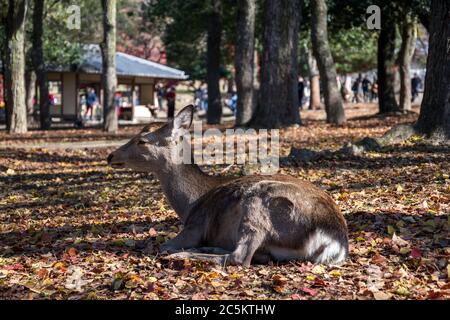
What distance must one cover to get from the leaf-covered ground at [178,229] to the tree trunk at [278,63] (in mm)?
6691

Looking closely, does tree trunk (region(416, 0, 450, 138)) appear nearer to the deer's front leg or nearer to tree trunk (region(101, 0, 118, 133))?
the deer's front leg

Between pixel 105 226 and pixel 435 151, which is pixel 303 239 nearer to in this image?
pixel 105 226

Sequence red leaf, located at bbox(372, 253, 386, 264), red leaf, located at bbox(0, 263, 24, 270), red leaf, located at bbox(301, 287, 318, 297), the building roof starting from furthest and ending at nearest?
the building roof → red leaf, located at bbox(0, 263, 24, 270) → red leaf, located at bbox(372, 253, 386, 264) → red leaf, located at bbox(301, 287, 318, 297)

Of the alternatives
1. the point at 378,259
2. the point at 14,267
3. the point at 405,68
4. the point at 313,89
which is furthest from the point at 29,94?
the point at 378,259

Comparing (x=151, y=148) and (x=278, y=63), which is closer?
(x=151, y=148)

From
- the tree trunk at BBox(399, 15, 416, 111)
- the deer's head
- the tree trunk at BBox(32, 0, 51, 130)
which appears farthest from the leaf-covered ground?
the tree trunk at BBox(399, 15, 416, 111)

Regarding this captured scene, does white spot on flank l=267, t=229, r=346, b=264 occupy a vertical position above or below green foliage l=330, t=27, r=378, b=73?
below

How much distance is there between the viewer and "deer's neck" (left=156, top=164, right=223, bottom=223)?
7.48 m

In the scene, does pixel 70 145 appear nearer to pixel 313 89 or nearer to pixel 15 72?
pixel 15 72

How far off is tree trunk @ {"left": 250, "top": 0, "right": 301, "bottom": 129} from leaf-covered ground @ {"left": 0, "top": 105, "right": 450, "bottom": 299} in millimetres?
6691

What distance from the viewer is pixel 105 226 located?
29.2ft

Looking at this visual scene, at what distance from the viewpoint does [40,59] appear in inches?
1192

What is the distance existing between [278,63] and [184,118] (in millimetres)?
12957

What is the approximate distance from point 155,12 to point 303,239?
1132 inches
